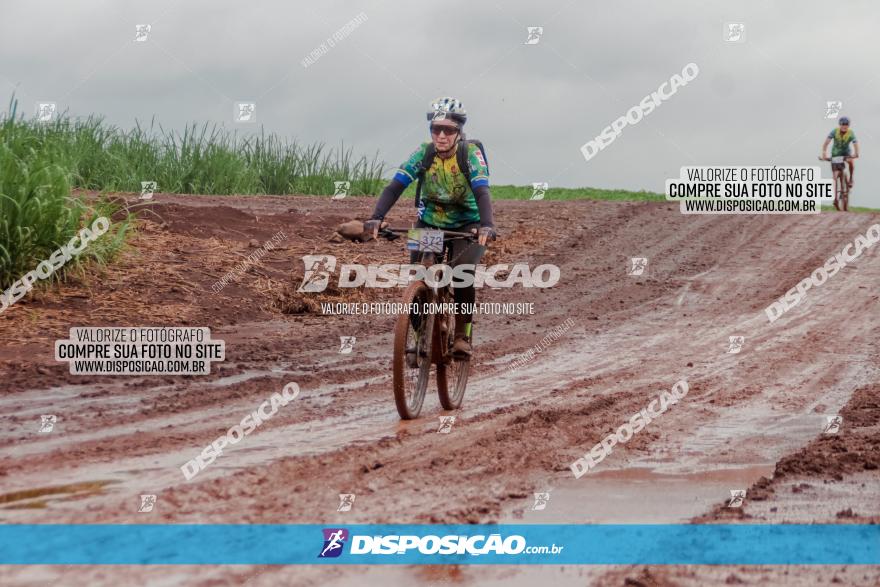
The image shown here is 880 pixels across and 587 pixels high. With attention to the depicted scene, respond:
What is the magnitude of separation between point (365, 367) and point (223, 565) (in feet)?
22.5

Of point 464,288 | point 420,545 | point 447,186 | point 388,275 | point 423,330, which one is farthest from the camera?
point 388,275

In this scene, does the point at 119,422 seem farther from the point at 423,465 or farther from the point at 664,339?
the point at 664,339

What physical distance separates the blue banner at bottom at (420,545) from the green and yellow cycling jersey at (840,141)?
75.9ft

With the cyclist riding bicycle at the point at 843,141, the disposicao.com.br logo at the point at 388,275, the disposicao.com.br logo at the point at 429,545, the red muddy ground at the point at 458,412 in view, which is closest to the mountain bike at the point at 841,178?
the cyclist riding bicycle at the point at 843,141

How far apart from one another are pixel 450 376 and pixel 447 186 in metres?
1.80

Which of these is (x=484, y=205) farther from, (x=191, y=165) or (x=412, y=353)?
(x=191, y=165)

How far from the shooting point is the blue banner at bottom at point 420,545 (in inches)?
195

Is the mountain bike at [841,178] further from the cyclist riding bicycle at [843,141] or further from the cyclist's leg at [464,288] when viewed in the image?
the cyclist's leg at [464,288]

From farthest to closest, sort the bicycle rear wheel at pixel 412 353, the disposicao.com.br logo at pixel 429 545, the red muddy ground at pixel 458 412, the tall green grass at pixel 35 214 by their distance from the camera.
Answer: the tall green grass at pixel 35 214 → the bicycle rear wheel at pixel 412 353 → the red muddy ground at pixel 458 412 → the disposicao.com.br logo at pixel 429 545

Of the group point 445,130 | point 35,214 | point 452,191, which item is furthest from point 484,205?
point 35,214

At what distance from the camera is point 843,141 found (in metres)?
27.0

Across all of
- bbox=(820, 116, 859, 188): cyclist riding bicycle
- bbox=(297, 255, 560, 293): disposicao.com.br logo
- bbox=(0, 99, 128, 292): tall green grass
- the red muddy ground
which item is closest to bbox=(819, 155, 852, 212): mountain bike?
bbox=(820, 116, 859, 188): cyclist riding bicycle

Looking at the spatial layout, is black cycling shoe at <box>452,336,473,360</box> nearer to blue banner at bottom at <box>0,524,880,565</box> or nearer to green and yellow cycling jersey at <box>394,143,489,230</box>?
green and yellow cycling jersey at <box>394,143,489,230</box>

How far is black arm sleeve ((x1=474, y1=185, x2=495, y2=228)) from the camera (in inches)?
342
